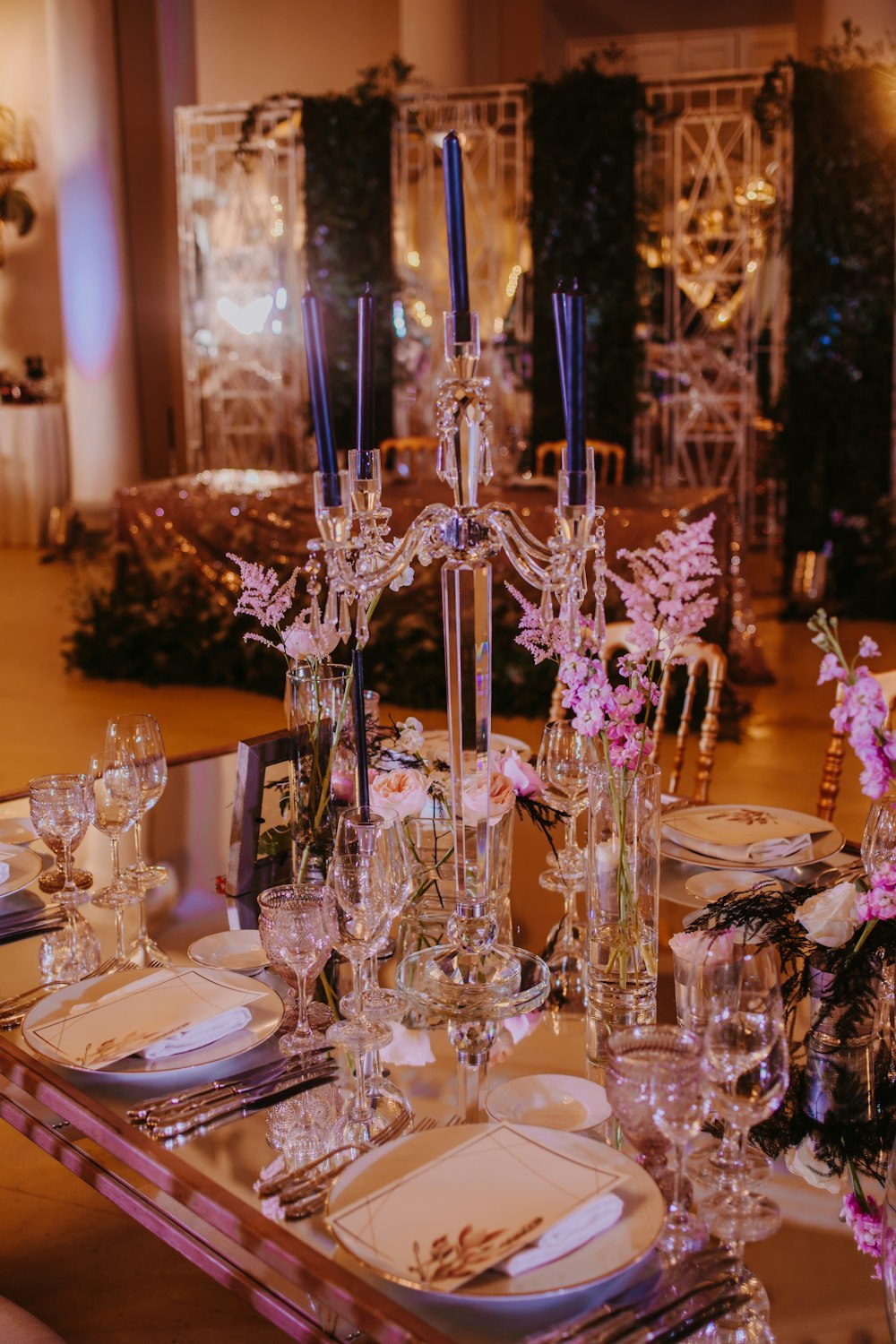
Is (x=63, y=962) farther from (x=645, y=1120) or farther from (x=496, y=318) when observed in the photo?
(x=496, y=318)

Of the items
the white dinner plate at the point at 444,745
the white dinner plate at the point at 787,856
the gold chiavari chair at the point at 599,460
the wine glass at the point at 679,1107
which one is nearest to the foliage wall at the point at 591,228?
the gold chiavari chair at the point at 599,460

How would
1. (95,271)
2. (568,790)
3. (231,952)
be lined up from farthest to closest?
(95,271) → (568,790) → (231,952)

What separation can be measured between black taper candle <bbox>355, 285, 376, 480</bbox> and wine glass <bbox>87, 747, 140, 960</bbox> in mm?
489

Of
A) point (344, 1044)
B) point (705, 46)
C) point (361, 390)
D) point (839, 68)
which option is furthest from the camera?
point (705, 46)

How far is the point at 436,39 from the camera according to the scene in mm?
7883

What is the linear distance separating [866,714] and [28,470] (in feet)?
29.5

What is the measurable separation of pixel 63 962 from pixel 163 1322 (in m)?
0.78

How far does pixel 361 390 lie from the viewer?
1318 millimetres

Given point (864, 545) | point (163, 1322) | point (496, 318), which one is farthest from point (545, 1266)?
point (496, 318)

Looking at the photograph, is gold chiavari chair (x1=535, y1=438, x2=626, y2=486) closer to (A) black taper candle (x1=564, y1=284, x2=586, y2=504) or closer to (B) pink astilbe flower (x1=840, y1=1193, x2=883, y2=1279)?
(A) black taper candle (x1=564, y1=284, x2=586, y2=504)

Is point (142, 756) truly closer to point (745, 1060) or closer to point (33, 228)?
point (745, 1060)

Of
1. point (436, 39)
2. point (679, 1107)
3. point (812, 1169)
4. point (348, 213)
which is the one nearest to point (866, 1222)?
point (812, 1169)

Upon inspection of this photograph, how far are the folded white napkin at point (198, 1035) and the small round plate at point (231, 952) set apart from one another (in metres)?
0.15

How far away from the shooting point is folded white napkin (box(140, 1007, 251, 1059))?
1262mm
